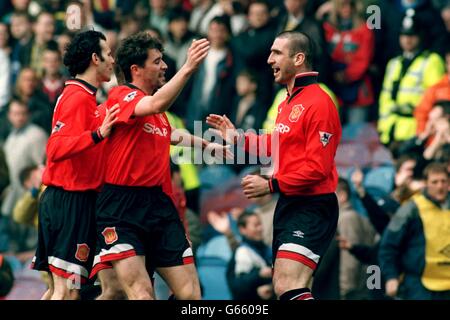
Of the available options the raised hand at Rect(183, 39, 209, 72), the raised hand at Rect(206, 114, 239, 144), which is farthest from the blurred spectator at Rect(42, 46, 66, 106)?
the raised hand at Rect(183, 39, 209, 72)

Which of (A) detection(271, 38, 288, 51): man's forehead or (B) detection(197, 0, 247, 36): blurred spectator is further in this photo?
(B) detection(197, 0, 247, 36): blurred spectator

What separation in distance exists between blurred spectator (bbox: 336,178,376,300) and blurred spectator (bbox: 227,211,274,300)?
816mm

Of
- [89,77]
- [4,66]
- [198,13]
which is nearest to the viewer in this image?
[89,77]

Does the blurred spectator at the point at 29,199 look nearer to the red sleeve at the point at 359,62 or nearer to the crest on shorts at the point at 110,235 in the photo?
the red sleeve at the point at 359,62

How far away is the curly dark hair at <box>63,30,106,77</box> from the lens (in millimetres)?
12406

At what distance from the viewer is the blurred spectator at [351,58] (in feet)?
57.5

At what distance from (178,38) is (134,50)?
22.6 feet

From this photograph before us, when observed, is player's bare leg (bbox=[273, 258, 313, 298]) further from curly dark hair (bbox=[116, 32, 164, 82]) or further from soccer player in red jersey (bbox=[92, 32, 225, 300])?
curly dark hair (bbox=[116, 32, 164, 82])

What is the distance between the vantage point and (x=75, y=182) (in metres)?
12.3

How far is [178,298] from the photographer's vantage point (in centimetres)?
1195

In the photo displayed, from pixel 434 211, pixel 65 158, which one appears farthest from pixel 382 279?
pixel 65 158

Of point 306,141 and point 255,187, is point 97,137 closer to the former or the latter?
point 255,187

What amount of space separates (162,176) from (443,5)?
6708 millimetres

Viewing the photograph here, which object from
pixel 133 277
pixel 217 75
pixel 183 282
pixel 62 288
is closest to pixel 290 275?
pixel 183 282
